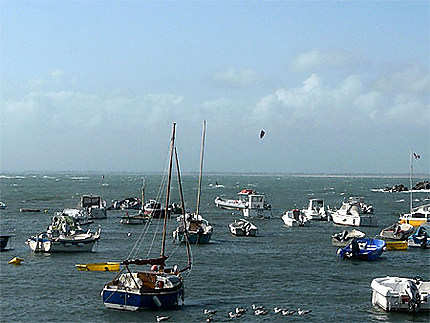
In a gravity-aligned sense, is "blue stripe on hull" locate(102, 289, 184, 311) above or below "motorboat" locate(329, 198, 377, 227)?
below

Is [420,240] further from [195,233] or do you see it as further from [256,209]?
[256,209]

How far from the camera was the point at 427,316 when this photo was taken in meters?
33.0

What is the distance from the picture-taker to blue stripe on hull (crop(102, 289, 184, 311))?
3247 centimetres

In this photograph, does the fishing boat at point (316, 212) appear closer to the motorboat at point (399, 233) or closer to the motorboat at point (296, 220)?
the motorboat at point (296, 220)

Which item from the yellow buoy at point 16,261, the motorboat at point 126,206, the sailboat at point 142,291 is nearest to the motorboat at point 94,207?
the motorboat at point 126,206

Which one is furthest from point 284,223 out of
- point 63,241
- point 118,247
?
point 63,241

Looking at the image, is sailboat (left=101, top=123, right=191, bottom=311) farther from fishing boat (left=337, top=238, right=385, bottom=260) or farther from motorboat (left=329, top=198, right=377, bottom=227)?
motorboat (left=329, top=198, right=377, bottom=227)

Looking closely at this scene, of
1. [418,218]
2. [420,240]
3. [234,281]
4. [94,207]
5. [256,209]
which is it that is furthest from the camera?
[256,209]

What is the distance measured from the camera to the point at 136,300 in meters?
32.4

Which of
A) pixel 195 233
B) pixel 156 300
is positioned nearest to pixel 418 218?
pixel 195 233

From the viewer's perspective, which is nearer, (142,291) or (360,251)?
(142,291)

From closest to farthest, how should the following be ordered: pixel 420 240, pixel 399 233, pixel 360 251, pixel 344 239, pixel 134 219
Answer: pixel 360 251 → pixel 420 240 → pixel 344 239 → pixel 399 233 → pixel 134 219

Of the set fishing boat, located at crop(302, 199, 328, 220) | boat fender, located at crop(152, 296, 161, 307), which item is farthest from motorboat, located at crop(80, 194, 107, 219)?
boat fender, located at crop(152, 296, 161, 307)

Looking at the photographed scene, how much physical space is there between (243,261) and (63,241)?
15.5 m
